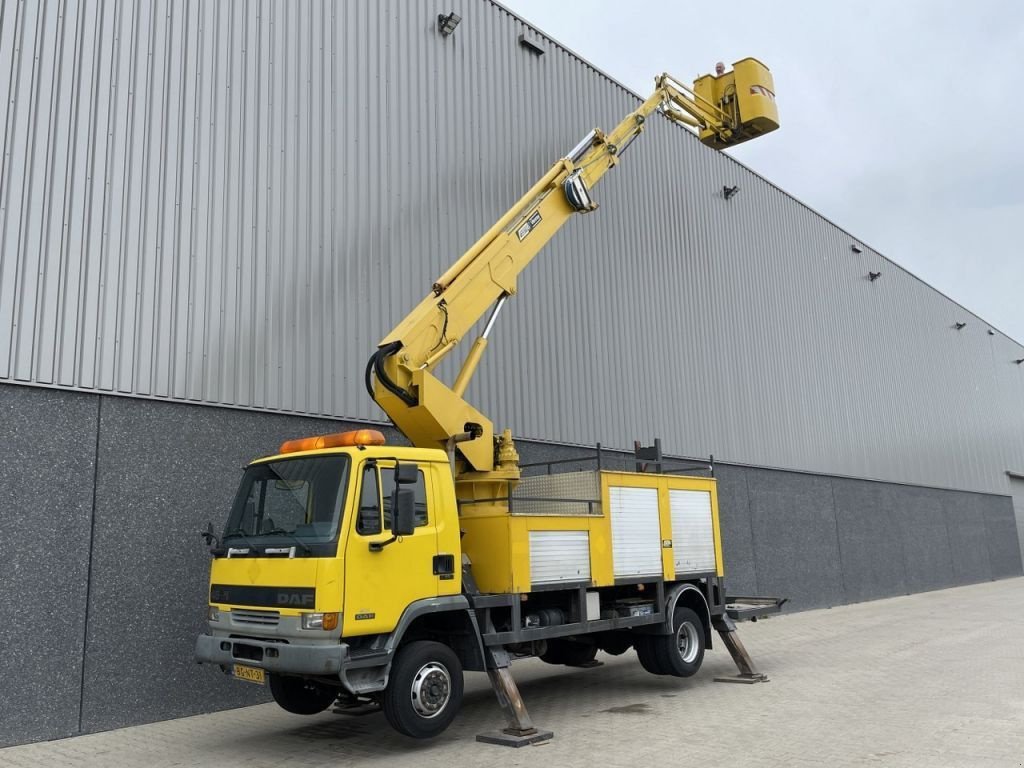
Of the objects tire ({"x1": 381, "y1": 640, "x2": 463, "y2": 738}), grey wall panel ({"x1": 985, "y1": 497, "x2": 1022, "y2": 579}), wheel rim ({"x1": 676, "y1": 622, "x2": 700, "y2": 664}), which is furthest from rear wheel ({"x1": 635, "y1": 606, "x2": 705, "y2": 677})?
grey wall panel ({"x1": 985, "y1": 497, "x2": 1022, "y2": 579})

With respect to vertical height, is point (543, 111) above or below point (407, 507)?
above

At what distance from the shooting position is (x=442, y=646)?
25.2 feet

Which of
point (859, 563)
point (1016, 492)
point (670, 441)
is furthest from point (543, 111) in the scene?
point (1016, 492)

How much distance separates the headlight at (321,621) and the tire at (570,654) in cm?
457

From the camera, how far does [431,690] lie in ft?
24.4

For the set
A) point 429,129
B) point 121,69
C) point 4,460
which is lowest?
point 4,460

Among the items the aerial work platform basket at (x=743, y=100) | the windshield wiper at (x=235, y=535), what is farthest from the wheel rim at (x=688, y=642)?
the aerial work platform basket at (x=743, y=100)

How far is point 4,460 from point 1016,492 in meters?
39.4

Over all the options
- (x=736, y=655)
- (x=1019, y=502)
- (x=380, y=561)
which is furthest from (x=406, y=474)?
(x=1019, y=502)

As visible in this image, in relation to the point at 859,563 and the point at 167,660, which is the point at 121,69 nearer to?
the point at 167,660

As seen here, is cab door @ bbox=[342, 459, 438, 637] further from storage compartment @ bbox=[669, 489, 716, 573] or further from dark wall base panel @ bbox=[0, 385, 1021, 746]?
storage compartment @ bbox=[669, 489, 716, 573]

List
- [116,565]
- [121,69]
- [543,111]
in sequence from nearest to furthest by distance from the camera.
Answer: [116,565] → [121,69] → [543,111]

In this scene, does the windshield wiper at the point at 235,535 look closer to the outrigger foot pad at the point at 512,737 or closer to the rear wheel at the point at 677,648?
the outrigger foot pad at the point at 512,737

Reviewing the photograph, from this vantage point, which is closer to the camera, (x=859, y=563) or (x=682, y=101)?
(x=682, y=101)
